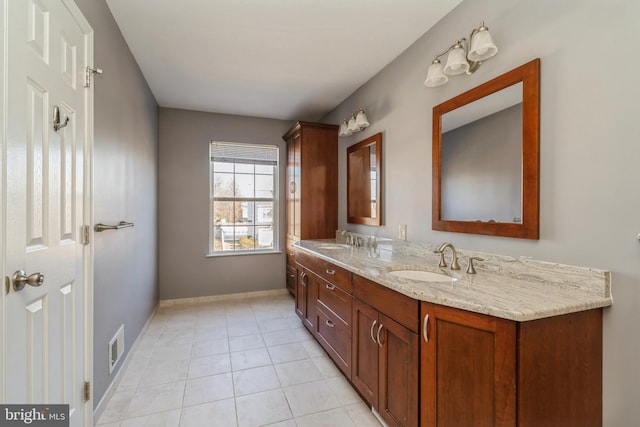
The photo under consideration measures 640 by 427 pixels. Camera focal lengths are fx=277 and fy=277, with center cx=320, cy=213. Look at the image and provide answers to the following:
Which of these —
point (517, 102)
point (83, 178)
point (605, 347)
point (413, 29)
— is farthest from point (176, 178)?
point (605, 347)

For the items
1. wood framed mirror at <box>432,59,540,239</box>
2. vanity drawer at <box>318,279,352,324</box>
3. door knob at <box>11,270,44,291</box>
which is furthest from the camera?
vanity drawer at <box>318,279,352,324</box>

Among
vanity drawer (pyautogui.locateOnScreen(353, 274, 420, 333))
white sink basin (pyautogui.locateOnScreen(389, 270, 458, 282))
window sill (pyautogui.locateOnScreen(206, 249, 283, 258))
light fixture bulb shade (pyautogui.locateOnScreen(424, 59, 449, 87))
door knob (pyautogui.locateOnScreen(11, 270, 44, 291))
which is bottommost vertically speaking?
window sill (pyautogui.locateOnScreen(206, 249, 283, 258))

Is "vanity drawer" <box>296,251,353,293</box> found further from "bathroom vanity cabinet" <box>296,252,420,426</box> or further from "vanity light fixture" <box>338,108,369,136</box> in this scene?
"vanity light fixture" <box>338,108,369,136</box>

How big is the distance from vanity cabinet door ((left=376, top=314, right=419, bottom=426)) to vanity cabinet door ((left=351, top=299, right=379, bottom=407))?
60 millimetres

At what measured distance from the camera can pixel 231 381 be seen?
2.03 meters

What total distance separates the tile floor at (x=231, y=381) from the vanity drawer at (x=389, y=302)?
713mm

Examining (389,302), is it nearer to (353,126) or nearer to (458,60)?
(458,60)

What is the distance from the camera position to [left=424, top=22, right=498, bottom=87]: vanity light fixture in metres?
1.49

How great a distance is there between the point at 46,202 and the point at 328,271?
1.69m

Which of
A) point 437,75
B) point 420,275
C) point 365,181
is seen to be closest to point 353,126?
point 365,181

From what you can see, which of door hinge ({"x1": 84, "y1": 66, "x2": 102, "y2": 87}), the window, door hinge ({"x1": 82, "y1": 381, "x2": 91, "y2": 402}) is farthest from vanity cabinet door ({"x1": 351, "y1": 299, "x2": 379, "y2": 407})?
the window

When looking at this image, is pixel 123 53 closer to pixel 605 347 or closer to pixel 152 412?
pixel 152 412

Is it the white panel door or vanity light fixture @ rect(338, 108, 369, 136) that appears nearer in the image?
the white panel door

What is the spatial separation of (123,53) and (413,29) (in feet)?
7.28
